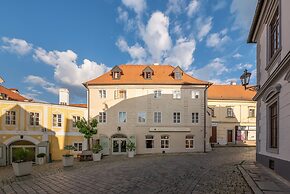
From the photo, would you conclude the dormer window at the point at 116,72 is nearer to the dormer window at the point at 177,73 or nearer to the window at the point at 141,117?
the window at the point at 141,117

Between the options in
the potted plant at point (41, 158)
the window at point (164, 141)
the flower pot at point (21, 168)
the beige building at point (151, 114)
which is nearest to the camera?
the flower pot at point (21, 168)

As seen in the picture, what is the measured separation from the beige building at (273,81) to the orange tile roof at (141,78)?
12604mm

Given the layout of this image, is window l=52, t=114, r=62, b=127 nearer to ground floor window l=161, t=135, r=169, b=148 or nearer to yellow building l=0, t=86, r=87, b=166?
yellow building l=0, t=86, r=87, b=166

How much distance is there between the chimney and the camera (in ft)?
91.8

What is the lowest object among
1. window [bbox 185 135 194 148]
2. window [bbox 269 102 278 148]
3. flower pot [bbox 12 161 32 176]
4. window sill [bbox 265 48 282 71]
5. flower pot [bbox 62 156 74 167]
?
window [bbox 185 135 194 148]

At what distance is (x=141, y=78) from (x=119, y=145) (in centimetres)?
915

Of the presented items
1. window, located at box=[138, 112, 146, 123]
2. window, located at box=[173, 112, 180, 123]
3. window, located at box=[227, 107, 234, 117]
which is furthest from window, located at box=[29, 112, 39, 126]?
window, located at box=[227, 107, 234, 117]

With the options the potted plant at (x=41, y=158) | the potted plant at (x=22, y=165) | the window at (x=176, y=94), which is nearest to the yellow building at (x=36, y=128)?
the potted plant at (x=41, y=158)

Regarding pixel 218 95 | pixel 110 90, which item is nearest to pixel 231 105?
pixel 218 95

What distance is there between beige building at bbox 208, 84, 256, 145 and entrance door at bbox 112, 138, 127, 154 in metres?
15.9

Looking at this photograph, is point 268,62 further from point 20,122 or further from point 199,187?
point 20,122

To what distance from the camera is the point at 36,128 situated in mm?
22000

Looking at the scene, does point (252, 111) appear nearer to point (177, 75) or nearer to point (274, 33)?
point (177, 75)

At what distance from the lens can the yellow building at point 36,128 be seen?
20.8 meters
